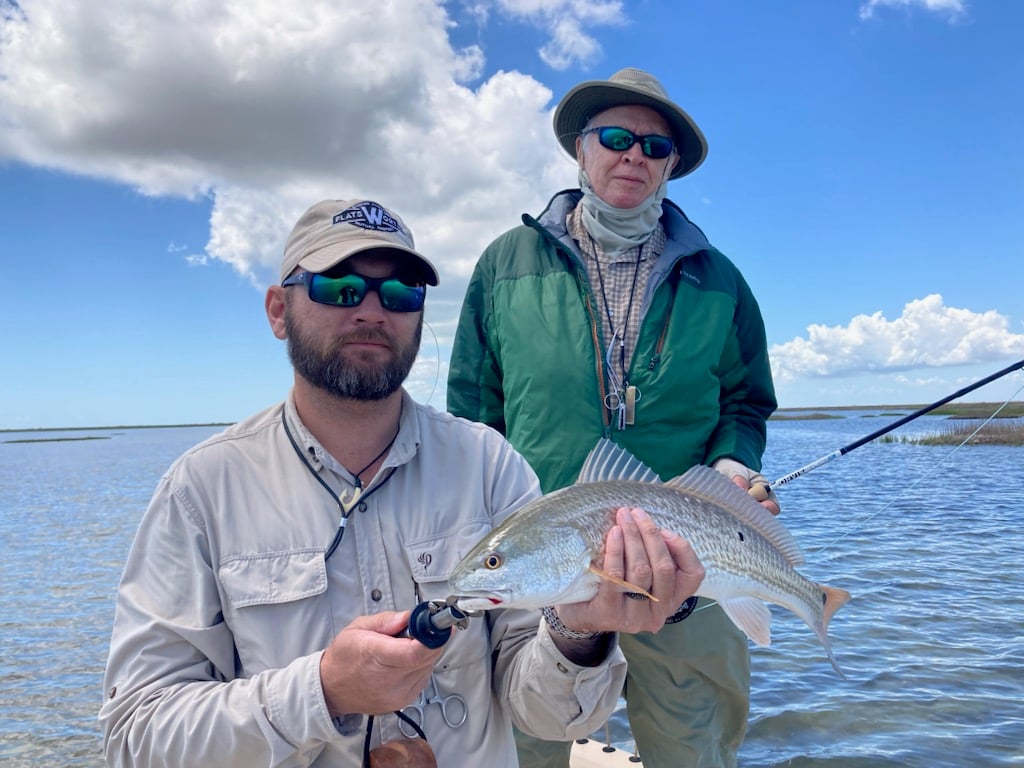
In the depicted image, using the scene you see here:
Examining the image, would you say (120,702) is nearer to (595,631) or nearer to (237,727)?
(237,727)

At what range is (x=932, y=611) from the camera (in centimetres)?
998

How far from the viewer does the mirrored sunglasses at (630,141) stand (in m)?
3.90

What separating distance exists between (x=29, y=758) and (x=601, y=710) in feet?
24.5

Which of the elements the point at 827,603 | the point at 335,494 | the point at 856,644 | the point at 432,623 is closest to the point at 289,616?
the point at 335,494

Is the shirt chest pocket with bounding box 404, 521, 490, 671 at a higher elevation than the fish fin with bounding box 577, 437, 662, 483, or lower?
lower

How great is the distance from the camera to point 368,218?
2.78 metres

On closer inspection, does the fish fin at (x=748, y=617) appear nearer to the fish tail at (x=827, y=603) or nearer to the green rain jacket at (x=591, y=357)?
the fish tail at (x=827, y=603)

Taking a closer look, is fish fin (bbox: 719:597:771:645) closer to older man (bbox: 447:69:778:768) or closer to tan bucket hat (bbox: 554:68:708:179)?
older man (bbox: 447:69:778:768)

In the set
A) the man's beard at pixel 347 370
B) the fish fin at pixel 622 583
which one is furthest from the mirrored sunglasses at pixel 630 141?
the fish fin at pixel 622 583

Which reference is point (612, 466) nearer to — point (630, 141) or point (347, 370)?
point (347, 370)

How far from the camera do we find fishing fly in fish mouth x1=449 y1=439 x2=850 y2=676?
226 cm

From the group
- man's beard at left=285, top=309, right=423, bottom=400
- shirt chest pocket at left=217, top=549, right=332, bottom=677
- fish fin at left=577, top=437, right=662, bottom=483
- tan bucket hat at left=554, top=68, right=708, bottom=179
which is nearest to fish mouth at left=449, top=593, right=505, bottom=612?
shirt chest pocket at left=217, top=549, right=332, bottom=677

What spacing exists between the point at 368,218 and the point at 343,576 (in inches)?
51.1

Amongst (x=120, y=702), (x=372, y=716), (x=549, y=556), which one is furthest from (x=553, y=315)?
(x=120, y=702)
